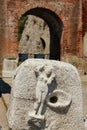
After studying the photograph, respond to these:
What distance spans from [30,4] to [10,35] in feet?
6.08

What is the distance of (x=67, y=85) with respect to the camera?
4422mm

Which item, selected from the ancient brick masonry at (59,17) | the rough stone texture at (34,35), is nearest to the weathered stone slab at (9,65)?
the ancient brick masonry at (59,17)

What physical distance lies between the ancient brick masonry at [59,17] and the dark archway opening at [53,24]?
10.9 inches

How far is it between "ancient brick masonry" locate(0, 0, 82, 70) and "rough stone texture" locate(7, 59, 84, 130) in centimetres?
1485

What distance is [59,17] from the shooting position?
66.7 feet

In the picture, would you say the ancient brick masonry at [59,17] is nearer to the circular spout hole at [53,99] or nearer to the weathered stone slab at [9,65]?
the weathered stone slab at [9,65]

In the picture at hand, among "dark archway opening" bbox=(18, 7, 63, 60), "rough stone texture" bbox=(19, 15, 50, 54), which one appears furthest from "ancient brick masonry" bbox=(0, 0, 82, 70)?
"rough stone texture" bbox=(19, 15, 50, 54)

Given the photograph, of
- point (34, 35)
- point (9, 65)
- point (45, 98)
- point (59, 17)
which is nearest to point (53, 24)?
point (59, 17)

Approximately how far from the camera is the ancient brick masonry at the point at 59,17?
19.5 metres

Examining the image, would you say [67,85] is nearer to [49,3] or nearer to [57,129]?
[57,129]

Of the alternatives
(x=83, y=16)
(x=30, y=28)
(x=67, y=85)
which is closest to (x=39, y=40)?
(x=30, y=28)

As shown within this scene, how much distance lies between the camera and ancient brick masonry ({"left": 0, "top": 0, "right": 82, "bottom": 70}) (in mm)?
19500

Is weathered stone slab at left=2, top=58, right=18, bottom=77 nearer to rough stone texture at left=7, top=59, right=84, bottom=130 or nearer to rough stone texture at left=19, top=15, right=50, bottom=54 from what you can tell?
rough stone texture at left=7, top=59, right=84, bottom=130

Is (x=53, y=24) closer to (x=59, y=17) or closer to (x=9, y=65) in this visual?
(x=59, y=17)
